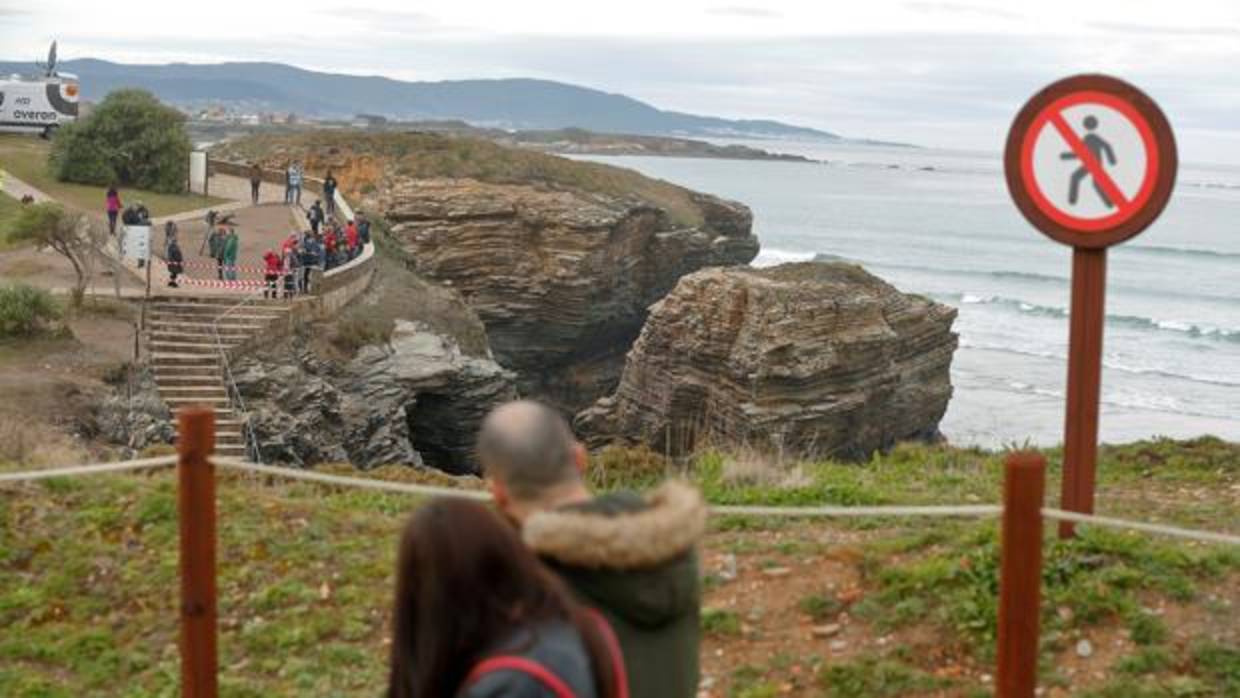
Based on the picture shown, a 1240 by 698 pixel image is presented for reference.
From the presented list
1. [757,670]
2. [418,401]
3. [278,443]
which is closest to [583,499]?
[757,670]

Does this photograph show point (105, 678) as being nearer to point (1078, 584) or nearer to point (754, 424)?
point (1078, 584)

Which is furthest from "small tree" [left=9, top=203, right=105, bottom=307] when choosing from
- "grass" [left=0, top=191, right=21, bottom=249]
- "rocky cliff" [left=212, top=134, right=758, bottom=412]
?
"rocky cliff" [left=212, top=134, right=758, bottom=412]

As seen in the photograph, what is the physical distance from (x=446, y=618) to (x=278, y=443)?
850 inches

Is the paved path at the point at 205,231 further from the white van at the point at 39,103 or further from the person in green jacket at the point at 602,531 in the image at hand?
the person in green jacket at the point at 602,531

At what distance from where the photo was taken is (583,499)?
11.8 feet

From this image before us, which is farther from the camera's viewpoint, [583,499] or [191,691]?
[191,691]

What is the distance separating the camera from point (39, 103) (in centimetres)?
6094

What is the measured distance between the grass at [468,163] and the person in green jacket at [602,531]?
160 ft

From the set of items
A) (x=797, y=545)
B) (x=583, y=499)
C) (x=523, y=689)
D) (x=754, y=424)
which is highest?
(x=583, y=499)

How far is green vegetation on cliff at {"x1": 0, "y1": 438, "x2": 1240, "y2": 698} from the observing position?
6.51m

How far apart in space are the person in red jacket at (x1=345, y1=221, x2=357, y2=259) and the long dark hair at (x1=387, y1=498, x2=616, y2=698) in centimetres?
3184

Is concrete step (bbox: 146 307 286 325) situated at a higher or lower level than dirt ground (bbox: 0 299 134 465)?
higher

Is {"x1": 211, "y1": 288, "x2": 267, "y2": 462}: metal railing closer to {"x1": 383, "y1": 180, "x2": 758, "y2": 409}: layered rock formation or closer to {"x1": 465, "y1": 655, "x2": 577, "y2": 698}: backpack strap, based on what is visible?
{"x1": 383, "y1": 180, "x2": 758, "y2": 409}: layered rock formation

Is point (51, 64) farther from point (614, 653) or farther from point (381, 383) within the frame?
point (614, 653)
